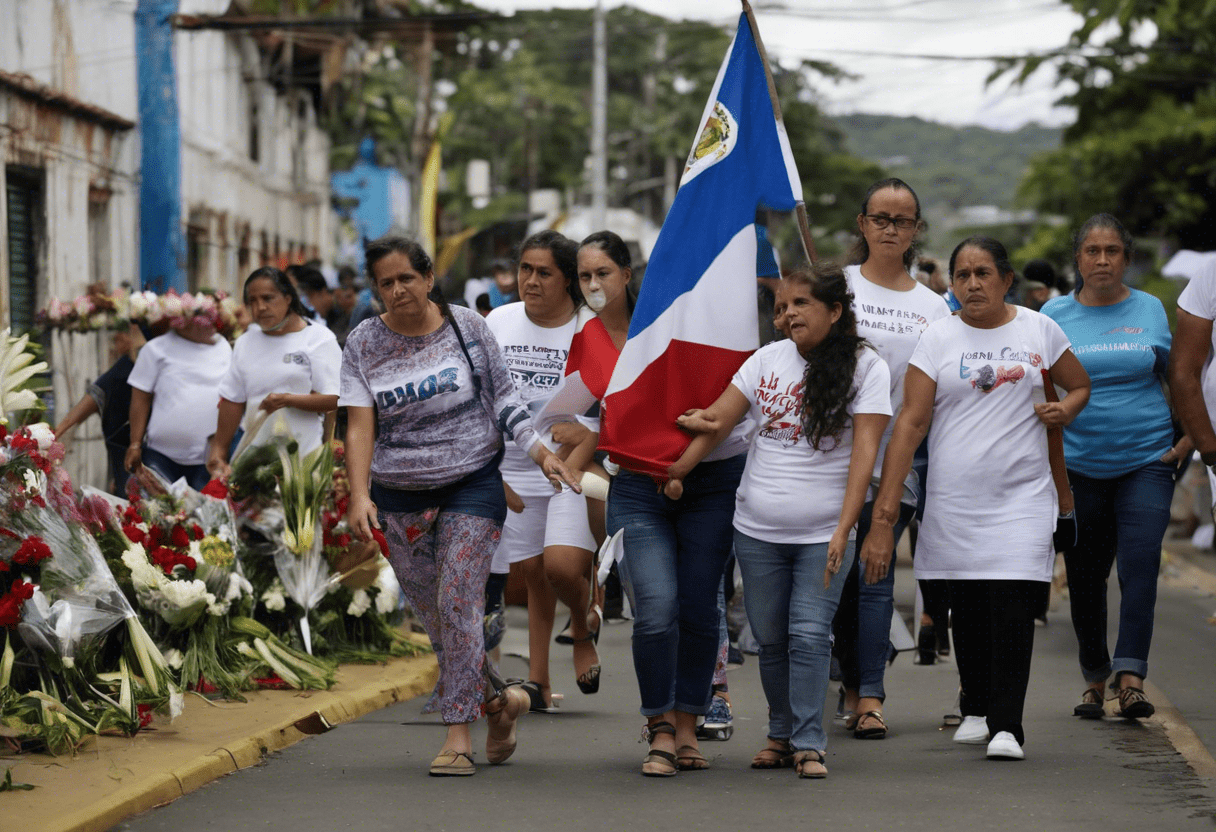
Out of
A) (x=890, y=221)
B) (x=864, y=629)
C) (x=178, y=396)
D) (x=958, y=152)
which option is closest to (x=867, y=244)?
(x=890, y=221)

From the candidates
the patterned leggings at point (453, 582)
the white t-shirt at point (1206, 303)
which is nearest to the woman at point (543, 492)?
the patterned leggings at point (453, 582)

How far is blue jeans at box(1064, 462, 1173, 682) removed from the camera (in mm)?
7535

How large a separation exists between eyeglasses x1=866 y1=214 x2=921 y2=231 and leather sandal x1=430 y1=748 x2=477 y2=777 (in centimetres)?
265

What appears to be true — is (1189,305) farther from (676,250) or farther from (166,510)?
(166,510)

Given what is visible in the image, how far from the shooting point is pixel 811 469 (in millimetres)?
6383

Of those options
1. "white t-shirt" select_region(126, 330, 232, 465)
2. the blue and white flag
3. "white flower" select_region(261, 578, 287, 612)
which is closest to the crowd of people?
the blue and white flag

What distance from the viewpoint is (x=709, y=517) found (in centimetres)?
656

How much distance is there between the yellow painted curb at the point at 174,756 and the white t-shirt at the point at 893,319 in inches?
107

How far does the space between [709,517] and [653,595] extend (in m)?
0.36

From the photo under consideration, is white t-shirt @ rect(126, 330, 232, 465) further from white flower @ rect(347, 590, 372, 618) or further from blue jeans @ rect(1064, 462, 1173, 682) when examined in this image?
blue jeans @ rect(1064, 462, 1173, 682)

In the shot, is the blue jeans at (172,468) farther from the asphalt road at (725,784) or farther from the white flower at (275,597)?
the asphalt road at (725,784)

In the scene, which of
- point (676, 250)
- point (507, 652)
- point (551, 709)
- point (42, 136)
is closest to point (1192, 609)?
point (507, 652)

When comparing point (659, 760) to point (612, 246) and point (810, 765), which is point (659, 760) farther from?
point (612, 246)

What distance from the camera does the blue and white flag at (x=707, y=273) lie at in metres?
6.66
